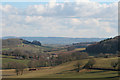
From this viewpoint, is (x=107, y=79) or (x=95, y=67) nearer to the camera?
(x=107, y=79)

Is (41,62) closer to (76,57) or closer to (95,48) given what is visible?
(76,57)

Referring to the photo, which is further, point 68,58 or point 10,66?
point 68,58

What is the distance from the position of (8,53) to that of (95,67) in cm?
8173

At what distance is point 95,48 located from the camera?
14025 centimetres

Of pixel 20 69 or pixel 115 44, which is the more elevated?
pixel 115 44

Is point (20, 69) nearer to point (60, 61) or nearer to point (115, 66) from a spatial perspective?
point (115, 66)

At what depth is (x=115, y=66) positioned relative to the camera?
2092 inches

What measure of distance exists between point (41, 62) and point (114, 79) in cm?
6460

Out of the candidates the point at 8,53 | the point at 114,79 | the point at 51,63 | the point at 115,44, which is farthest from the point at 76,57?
the point at 114,79

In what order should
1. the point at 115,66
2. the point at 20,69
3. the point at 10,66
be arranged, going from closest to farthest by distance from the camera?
the point at 115,66 → the point at 20,69 → the point at 10,66

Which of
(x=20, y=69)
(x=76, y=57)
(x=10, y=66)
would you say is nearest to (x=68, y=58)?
(x=76, y=57)

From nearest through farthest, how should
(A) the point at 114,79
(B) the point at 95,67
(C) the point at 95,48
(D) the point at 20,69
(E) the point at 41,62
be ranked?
(A) the point at 114,79 → (D) the point at 20,69 → (B) the point at 95,67 → (E) the point at 41,62 → (C) the point at 95,48

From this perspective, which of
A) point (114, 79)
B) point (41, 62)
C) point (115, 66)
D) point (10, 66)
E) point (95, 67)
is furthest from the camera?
point (41, 62)

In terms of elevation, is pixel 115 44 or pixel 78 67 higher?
pixel 115 44
